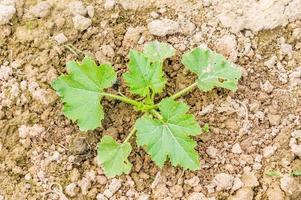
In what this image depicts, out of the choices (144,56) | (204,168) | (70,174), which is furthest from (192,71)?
(70,174)

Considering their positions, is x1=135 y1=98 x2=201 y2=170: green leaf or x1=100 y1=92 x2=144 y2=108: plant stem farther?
x1=100 y1=92 x2=144 y2=108: plant stem

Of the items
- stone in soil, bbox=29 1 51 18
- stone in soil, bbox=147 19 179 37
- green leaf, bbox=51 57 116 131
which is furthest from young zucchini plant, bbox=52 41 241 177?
stone in soil, bbox=29 1 51 18

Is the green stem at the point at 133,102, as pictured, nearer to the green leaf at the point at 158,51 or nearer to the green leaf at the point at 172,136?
the green leaf at the point at 172,136

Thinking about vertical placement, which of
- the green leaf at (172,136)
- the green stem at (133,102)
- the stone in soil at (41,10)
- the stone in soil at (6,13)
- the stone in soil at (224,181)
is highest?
the stone in soil at (6,13)

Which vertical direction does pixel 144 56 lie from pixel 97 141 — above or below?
above

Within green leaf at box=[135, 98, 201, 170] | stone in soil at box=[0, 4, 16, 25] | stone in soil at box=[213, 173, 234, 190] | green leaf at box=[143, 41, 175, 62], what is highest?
stone in soil at box=[0, 4, 16, 25]

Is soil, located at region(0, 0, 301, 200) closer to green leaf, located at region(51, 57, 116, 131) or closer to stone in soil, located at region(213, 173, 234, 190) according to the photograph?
stone in soil, located at region(213, 173, 234, 190)

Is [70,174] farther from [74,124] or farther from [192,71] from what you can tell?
[192,71]

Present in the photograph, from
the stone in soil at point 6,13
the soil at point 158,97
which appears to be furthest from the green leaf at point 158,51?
the stone in soil at point 6,13
